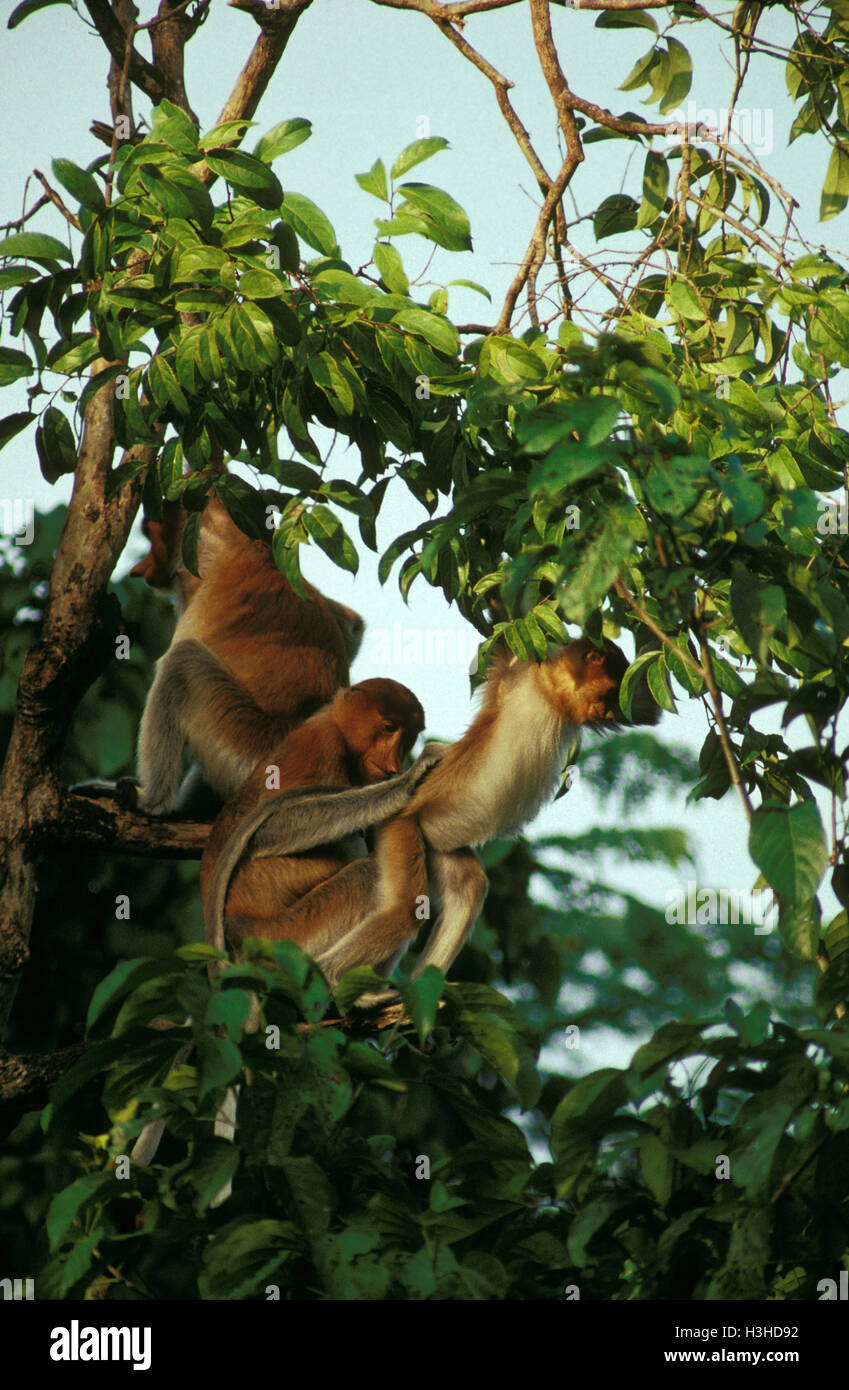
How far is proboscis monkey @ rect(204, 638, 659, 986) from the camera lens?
3350 mm

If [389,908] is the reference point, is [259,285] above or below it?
above

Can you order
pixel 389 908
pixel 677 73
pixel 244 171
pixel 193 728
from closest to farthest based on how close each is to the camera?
pixel 244 171 → pixel 389 908 → pixel 677 73 → pixel 193 728

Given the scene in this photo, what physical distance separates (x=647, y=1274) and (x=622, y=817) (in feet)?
13.1

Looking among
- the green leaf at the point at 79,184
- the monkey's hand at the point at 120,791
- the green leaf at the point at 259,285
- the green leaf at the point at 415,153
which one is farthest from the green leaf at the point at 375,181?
the monkey's hand at the point at 120,791

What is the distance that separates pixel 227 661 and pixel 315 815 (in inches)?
28.3

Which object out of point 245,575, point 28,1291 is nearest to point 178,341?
point 245,575

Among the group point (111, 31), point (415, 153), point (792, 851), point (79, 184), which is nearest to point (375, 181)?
point (415, 153)

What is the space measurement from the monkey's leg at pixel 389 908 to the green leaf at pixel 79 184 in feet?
5.58

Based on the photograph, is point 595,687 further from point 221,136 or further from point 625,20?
point 625,20

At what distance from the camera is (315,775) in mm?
3553

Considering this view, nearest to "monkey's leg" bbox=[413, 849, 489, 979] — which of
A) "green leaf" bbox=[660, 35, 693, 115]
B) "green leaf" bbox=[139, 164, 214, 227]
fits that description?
"green leaf" bbox=[139, 164, 214, 227]

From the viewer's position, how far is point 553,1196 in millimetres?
2334

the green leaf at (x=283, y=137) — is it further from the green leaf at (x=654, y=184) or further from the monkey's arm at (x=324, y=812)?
the monkey's arm at (x=324, y=812)
